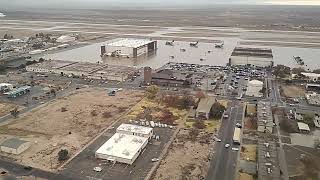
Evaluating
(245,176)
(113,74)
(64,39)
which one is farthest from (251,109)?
(64,39)

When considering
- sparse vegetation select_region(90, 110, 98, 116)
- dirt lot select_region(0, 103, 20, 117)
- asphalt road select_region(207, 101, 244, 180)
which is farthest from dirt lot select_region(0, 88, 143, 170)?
asphalt road select_region(207, 101, 244, 180)

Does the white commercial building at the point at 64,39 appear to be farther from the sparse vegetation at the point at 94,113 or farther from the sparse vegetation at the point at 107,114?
the sparse vegetation at the point at 107,114

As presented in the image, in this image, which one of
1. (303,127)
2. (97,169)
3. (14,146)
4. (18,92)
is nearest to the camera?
(97,169)

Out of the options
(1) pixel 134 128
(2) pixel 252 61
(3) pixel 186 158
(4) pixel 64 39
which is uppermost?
(4) pixel 64 39

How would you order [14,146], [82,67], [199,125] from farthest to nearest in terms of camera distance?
[82,67]
[199,125]
[14,146]

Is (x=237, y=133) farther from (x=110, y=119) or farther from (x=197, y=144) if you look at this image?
(x=110, y=119)

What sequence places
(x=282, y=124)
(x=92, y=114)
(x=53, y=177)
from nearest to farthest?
(x=53, y=177), (x=282, y=124), (x=92, y=114)

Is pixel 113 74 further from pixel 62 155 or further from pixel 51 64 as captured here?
pixel 62 155

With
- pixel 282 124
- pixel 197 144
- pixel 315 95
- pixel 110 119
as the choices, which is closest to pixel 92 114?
pixel 110 119
